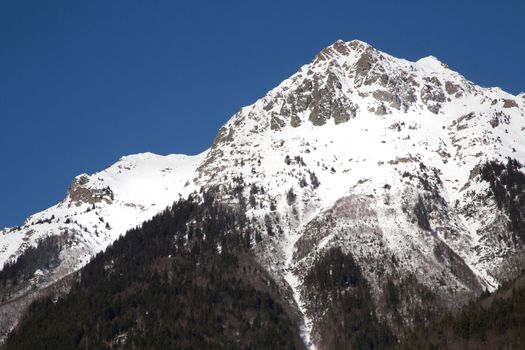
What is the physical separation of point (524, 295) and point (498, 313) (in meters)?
7.76

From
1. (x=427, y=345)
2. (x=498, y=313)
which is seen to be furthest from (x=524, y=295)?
(x=427, y=345)

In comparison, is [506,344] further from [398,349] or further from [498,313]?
[398,349]

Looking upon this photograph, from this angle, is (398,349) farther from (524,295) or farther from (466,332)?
(524,295)

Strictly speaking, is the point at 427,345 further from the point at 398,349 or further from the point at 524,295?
the point at 524,295

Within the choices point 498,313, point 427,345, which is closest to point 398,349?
point 427,345

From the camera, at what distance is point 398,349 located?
19600 cm

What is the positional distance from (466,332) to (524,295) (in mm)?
16065

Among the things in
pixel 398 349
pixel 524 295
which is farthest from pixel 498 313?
pixel 398 349

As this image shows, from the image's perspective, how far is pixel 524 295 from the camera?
647ft

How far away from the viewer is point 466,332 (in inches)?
7662

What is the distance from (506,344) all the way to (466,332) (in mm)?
11090

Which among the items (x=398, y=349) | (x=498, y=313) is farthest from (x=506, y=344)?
(x=398, y=349)

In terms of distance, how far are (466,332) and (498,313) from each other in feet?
27.6

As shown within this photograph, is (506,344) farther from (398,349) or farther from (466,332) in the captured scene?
(398,349)
